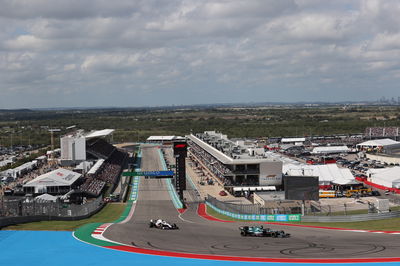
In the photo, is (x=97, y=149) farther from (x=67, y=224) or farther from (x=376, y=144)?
(x=376, y=144)

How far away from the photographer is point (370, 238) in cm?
3641

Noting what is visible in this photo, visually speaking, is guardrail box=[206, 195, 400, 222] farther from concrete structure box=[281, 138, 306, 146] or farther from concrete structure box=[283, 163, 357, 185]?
concrete structure box=[281, 138, 306, 146]

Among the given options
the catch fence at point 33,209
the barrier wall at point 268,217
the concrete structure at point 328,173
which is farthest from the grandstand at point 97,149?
the barrier wall at point 268,217

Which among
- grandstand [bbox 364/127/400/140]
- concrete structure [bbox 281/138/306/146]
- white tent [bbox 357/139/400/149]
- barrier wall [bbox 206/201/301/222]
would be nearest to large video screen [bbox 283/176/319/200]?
barrier wall [bbox 206/201/301/222]

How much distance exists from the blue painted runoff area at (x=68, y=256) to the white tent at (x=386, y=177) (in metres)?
48.8

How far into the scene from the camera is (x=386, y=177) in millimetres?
75625

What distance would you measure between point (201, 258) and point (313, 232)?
13422 millimetres

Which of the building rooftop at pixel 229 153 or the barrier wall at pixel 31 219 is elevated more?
the building rooftop at pixel 229 153

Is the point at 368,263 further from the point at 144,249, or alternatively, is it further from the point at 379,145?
the point at 379,145

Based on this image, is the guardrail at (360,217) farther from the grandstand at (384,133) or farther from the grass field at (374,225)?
the grandstand at (384,133)

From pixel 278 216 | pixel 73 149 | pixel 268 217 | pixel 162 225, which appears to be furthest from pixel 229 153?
pixel 162 225

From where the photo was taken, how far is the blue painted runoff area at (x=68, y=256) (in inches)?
1155

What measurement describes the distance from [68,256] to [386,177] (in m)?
59.1

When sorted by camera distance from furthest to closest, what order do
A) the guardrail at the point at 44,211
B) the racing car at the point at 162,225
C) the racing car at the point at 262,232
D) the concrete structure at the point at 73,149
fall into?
the concrete structure at the point at 73,149 → the guardrail at the point at 44,211 → the racing car at the point at 162,225 → the racing car at the point at 262,232
